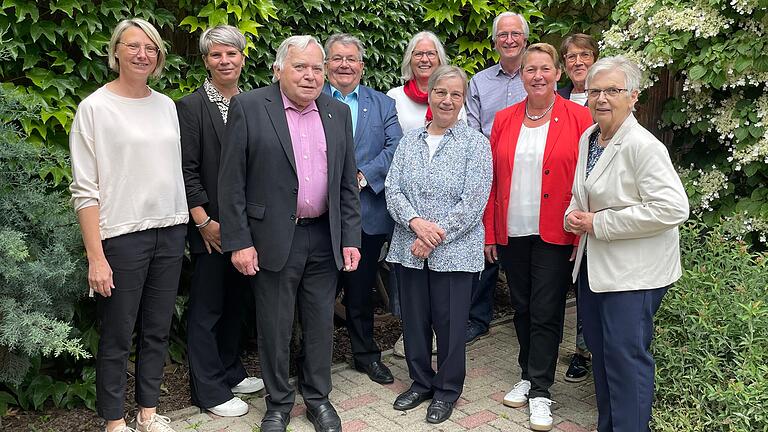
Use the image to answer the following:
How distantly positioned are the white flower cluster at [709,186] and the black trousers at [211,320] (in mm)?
2881

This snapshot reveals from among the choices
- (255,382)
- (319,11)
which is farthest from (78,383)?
(319,11)

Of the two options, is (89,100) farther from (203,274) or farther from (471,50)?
(471,50)

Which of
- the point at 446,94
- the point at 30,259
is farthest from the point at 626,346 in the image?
the point at 30,259

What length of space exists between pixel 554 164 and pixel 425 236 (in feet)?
2.42

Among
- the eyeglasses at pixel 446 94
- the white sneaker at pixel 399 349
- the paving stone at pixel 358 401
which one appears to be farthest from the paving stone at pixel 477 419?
the eyeglasses at pixel 446 94

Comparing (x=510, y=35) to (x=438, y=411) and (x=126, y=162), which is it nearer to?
(x=438, y=411)

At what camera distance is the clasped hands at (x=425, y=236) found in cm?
361

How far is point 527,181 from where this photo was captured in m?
3.70

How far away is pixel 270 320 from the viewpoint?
3.57 metres

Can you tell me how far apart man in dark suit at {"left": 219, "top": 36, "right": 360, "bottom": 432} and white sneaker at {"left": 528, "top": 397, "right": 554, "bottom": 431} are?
3.35 feet

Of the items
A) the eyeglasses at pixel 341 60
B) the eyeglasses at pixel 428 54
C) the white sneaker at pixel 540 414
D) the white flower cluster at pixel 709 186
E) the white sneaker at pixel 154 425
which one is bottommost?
the white sneaker at pixel 540 414

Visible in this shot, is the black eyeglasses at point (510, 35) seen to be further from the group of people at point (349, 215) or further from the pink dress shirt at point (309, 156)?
the pink dress shirt at point (309, 156)

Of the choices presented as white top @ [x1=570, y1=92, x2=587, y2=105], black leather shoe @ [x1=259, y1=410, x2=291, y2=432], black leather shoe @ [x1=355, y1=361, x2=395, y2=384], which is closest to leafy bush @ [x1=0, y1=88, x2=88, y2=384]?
black leather shoe @ [x1=259, y1=410, x2=291, y2=432]

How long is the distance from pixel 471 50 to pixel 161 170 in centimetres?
309
